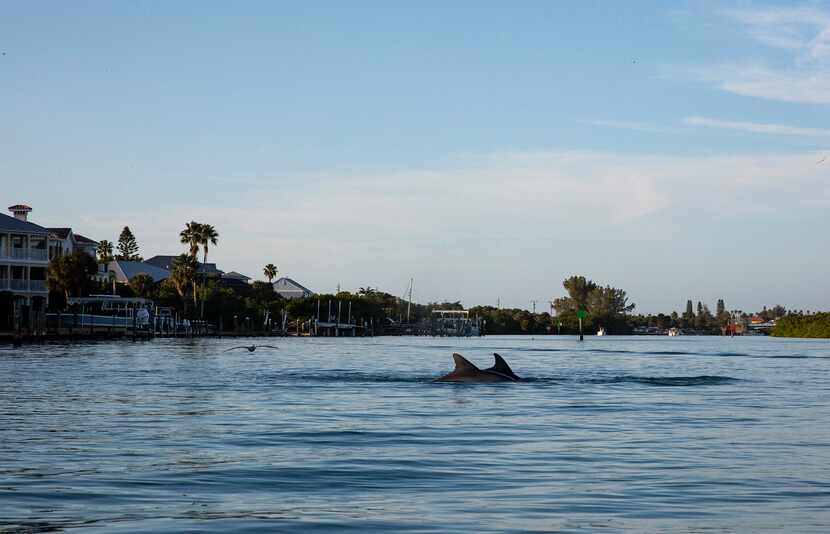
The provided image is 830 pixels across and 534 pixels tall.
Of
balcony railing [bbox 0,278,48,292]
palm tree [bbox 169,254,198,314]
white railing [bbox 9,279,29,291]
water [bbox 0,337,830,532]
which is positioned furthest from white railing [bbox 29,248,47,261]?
water [bbox 0,337,830,532]

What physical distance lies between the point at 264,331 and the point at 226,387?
467 ft

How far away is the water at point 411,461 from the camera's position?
39.9 ft

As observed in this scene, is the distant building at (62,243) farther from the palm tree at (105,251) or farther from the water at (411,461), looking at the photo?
the water at (411,461)

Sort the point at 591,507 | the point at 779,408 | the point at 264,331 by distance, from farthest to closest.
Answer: the point at 264,331 → the point at 779,408 → the point at 591,507

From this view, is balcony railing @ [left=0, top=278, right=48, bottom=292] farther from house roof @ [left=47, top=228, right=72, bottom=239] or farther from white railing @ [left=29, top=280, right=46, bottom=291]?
house roof @ [left=47, top=228, right=72, bottom=239]

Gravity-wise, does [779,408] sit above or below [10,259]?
below

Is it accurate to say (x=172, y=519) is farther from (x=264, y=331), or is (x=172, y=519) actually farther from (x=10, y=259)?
(x=264, y=331)

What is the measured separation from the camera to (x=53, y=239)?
400 feet

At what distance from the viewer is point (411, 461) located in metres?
17.3

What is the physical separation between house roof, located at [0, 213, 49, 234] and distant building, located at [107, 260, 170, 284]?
6427 centimetres

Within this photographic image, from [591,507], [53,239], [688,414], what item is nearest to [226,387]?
[688,414]

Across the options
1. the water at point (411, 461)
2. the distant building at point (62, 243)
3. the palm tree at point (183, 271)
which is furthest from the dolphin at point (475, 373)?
the palm tree at point (183, 271)

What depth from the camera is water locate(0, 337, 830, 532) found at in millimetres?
12156

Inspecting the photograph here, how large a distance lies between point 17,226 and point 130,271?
74141mm
